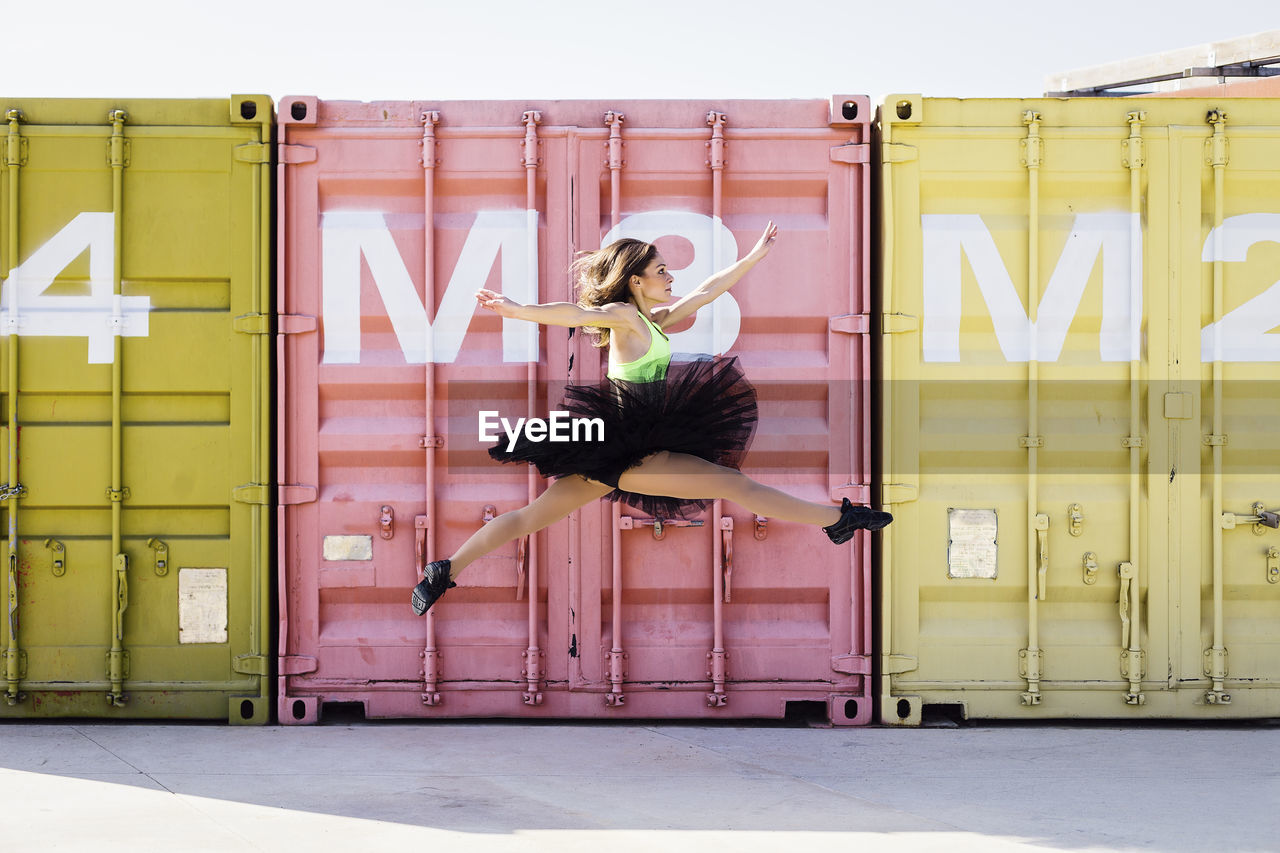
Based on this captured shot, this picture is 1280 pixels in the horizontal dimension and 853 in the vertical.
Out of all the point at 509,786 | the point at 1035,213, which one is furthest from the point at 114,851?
the point at 1035,213

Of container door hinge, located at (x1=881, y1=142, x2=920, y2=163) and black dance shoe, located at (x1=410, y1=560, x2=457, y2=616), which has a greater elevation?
container door hinge, located at (x1=881, y1=142, x2=920, y2=163)

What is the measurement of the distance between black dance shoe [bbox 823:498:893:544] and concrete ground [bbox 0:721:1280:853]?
95cm

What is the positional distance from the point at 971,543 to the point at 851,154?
182cm

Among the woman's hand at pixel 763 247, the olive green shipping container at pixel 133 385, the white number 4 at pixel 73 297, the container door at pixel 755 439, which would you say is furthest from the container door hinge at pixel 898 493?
the white number 4 at pixel 73 297

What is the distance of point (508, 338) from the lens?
5148mm

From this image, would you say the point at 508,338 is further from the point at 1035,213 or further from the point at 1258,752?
the point at 1258,752

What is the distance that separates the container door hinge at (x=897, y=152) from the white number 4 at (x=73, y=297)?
3.37 metres

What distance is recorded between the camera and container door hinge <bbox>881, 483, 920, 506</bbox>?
16.8 feet

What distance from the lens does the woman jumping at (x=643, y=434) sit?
4207mm

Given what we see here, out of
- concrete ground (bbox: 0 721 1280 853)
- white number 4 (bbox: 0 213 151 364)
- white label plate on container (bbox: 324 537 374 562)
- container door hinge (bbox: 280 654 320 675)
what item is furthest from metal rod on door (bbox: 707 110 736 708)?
white number 4 (bbox: 0 213 151 364)

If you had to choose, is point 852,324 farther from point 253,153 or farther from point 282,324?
point 253,153

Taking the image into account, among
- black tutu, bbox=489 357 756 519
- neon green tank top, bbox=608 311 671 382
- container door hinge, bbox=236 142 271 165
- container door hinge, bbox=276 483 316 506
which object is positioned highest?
container door hinge, bbox=236 142 271 165

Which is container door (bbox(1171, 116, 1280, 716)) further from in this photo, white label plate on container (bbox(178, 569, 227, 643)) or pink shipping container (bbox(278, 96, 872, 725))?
white label plate on container (bbox(178, 569, 227, 643))

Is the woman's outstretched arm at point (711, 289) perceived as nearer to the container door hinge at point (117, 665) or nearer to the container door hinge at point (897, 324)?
the container door hinge at point (897, 324)
